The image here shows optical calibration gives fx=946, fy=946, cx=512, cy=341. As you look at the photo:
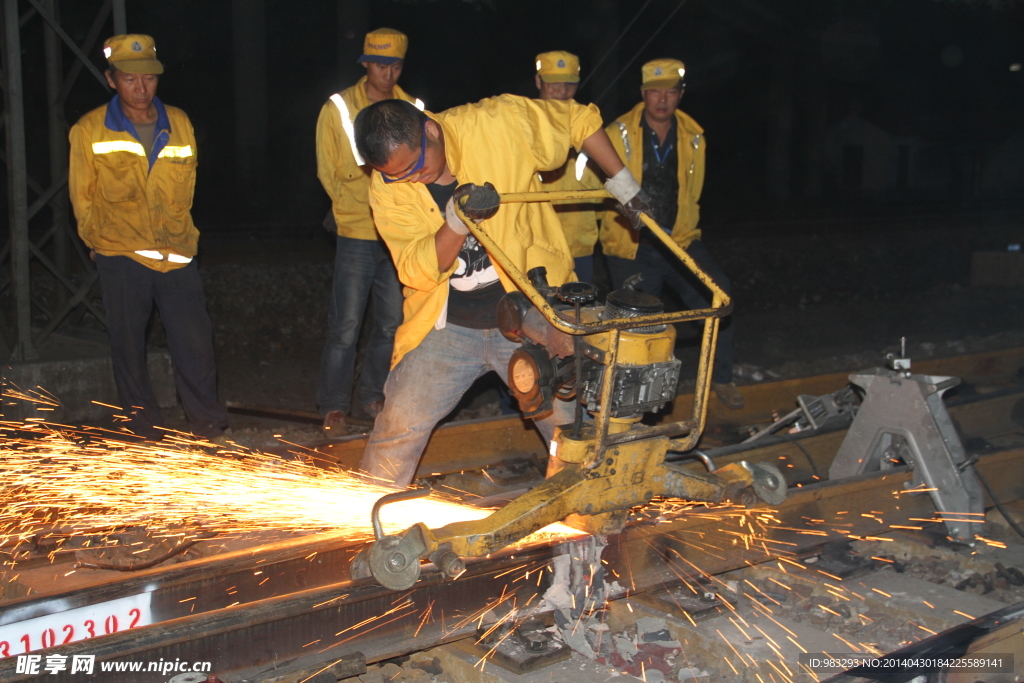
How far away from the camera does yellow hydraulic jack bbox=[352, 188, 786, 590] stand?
2943 millimetres

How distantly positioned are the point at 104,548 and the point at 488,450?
2.16 metres

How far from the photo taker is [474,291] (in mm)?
3697

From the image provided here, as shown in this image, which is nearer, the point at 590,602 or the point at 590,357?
the point at 590,357

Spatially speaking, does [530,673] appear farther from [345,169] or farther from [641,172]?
[641,172]

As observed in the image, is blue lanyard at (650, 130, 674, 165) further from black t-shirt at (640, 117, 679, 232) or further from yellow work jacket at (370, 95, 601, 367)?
yellow work jacket at (370, 95, 601, 367)

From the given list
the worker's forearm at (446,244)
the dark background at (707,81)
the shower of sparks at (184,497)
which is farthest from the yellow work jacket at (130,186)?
the dark background at (707,81)

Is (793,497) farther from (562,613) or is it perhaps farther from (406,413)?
(406,413)

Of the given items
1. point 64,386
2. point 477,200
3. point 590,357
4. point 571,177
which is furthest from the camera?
point 64,386

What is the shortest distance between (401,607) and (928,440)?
2657 mm

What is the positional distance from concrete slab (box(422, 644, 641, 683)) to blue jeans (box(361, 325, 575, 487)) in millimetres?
836

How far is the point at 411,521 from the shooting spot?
3.75 m

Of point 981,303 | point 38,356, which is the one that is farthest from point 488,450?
point 981,303

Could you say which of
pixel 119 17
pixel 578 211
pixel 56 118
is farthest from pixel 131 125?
pixel 578 211

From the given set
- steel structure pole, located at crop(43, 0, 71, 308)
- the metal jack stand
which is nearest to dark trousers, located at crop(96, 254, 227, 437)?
steel structure pole, located at crop(43, 0, 71, 308)
